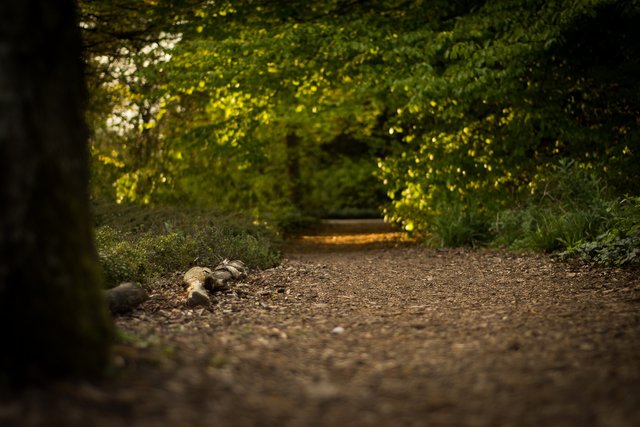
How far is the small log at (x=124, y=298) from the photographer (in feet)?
14.6

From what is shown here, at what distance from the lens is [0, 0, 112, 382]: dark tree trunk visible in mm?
2328

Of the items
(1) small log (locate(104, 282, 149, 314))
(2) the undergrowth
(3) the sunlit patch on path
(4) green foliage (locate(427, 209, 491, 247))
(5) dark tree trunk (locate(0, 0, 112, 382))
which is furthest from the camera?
(3) the sunlit patch on path

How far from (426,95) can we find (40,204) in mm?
7350

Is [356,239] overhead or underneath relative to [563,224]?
underneath

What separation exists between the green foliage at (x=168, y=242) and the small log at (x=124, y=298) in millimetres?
625

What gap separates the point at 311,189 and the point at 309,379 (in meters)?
17.6

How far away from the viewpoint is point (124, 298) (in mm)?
4559

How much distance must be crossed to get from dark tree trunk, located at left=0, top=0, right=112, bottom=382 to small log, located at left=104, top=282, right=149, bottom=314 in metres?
1.96

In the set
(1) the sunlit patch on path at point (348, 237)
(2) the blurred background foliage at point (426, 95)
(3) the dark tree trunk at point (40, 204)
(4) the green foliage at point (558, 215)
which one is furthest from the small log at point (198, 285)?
(1) the sunlit patch on path at point (348, 237)

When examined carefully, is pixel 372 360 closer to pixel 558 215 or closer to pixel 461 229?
pixel 558 215

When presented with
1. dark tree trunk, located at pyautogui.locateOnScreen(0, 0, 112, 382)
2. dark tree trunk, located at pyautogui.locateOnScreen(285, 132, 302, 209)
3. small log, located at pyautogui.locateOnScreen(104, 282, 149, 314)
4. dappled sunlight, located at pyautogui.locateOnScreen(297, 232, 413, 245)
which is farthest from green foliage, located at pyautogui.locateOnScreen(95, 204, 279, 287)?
dark tree trunk, located at pyautogui.locateOnScreen(285, 132, 302, 209)

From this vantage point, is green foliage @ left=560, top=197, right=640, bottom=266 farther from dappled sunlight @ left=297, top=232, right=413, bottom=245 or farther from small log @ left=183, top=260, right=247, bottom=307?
dappled sunlight @ left=297, top=232, right=413, bottom=245

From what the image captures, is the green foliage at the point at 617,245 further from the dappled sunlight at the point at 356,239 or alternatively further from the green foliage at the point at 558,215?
the dappled sunlight at the point at 356,239

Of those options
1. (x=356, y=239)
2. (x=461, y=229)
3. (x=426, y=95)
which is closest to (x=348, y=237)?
(x=356, y=239)
